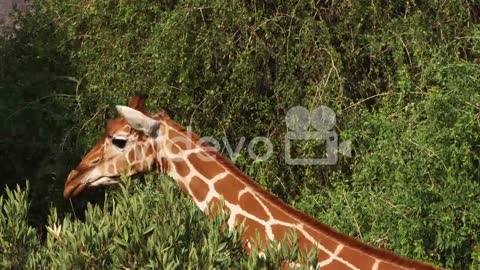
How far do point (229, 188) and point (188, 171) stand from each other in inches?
13.8

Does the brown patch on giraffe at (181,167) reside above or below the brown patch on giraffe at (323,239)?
above

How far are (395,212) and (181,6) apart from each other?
293 centimetres

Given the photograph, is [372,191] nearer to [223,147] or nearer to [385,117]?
[385,117]

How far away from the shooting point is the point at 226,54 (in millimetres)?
9297

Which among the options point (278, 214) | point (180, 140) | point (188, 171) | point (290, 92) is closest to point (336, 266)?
point (278, 214)

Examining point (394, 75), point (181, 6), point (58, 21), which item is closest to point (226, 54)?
point (181, 6)

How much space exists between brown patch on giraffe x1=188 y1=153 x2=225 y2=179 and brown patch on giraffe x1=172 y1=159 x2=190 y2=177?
5cm

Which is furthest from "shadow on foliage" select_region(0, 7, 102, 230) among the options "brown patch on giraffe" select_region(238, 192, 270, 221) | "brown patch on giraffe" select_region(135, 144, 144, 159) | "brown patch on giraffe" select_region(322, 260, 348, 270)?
"brown patch on giraffe" select_region(322, 260, 348, 270)

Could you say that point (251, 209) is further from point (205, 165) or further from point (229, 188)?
point (205, 165)

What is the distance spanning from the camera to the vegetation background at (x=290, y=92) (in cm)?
795

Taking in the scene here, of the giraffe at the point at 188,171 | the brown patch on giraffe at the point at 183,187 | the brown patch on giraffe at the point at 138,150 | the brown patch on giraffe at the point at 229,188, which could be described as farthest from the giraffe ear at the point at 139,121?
the brown patch on giraffe at the point at 229,188

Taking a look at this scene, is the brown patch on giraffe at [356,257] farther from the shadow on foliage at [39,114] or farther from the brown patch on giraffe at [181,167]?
the shadow on foliage at [39,114]

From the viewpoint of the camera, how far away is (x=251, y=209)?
260 inches

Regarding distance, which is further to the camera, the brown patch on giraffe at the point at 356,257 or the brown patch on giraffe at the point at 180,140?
the brown patch on giraffe at the point at 180,140
